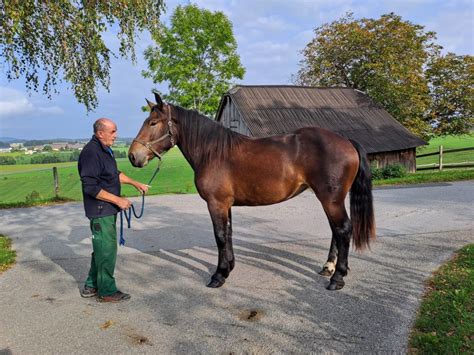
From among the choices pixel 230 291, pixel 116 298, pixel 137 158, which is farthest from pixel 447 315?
pixel 137 158

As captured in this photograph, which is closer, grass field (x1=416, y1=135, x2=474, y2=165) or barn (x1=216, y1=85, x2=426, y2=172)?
barn (x1=216, y1=85, x2=426, y2=172)

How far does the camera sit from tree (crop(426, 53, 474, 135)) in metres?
28.4

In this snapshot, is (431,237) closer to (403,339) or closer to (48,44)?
(403,339)

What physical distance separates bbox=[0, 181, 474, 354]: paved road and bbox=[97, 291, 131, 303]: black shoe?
0.08 meters

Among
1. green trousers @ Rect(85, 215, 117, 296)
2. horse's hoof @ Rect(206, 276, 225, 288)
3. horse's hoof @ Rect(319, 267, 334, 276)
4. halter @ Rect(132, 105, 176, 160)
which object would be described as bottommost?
horse's hoof @ Rect(206, 276, 225, 288)

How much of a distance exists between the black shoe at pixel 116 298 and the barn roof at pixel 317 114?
1648cm

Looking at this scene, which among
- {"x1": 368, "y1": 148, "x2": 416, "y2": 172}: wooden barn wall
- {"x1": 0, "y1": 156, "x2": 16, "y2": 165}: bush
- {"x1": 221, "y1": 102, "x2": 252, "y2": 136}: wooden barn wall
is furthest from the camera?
{"x1": 0, "y1": 156, "x2": 16, "y2": 165}: bush

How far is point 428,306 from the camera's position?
346 centimetres

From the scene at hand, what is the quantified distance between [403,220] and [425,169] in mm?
20592

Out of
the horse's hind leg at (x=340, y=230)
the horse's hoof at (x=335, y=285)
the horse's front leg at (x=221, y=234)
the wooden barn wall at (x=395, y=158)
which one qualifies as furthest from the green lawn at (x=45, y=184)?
the wooden barn wall at (x=395, y=158)

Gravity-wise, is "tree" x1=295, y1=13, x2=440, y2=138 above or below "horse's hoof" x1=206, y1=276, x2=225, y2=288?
above

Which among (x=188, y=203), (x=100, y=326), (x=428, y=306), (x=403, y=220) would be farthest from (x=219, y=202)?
(x=188, y=203)

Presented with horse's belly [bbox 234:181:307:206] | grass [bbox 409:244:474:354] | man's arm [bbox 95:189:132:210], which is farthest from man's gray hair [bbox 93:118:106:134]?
grass [bbox 409:244:474:354]

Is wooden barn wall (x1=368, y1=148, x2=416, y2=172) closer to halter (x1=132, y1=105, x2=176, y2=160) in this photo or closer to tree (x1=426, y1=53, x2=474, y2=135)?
tree (x1=426, y1=53, x2=474, y2=135)
